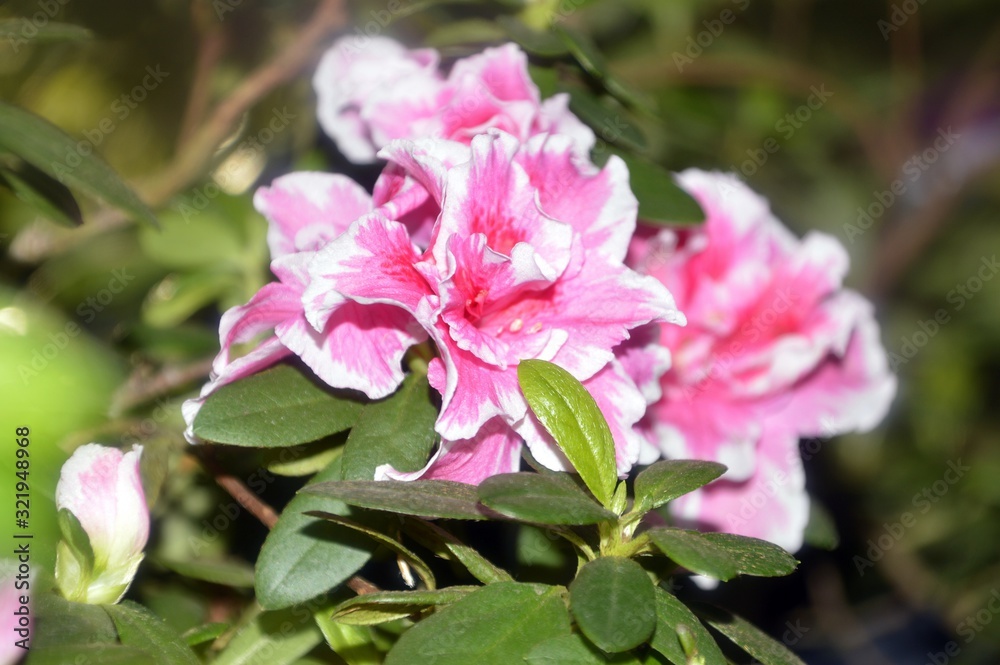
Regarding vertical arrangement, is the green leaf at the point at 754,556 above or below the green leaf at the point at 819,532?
above

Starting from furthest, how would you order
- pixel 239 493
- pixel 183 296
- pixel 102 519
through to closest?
1. pixel 183 296
2. pixel 239 493
3. pixel 102 519

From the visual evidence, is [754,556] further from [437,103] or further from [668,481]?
[437,103]

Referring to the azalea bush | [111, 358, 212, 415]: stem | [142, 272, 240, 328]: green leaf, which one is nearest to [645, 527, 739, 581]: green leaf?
the azalea bush

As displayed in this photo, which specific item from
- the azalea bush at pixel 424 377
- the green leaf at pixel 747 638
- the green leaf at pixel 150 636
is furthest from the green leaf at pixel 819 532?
the green leaf at pixel 150 636

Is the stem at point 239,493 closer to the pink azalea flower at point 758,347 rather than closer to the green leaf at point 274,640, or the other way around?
the green leaf at point 274,640

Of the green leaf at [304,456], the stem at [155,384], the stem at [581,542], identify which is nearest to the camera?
the stem at [581,542]

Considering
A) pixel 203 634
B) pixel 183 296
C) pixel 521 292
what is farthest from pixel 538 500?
pixel 183 296
